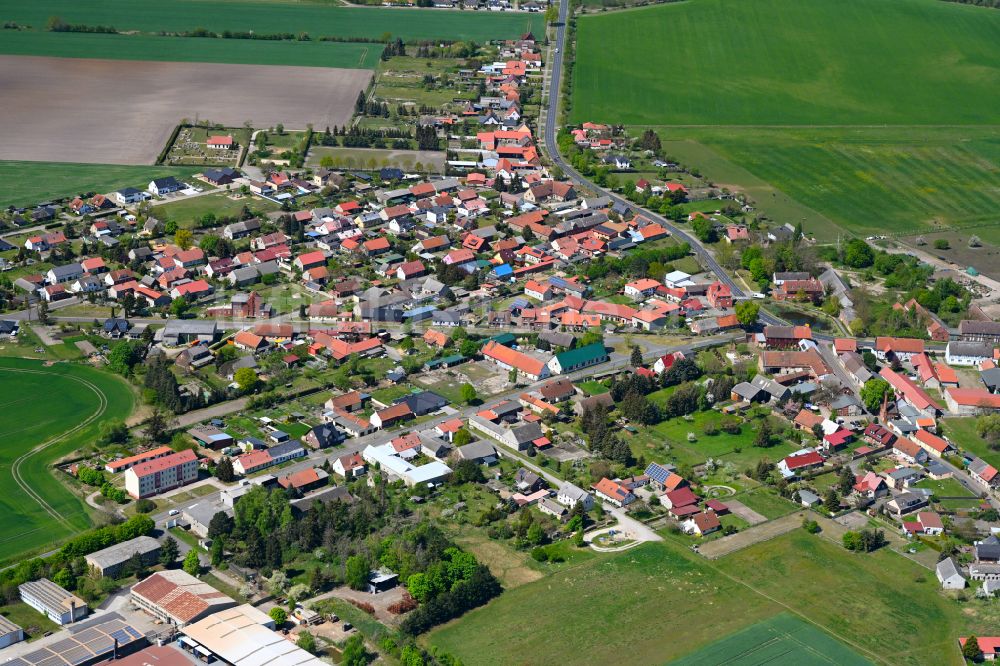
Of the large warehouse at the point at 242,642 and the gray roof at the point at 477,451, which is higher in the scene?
the gray roof at the point at 477,451

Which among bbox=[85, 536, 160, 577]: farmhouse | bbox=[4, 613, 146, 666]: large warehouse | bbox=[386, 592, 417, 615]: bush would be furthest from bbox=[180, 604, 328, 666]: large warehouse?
bbox=[85, 536, 160, 577]: farmhouse

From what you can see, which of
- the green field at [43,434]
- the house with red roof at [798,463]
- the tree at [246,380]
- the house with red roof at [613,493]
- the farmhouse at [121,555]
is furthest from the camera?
the tree at [246,380]

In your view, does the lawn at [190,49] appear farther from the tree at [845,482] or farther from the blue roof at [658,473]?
the tree at [845,482]

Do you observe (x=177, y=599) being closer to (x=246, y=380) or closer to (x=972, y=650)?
(x=246, y=380)

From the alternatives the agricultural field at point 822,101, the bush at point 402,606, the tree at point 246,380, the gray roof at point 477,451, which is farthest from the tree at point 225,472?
the agricultural field at point 822,101

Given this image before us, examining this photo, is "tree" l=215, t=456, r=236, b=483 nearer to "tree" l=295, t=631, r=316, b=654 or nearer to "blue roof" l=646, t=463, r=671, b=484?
"tree" l=295, t=631, r=316, b=654

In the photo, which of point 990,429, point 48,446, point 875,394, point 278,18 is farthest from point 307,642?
point 278,18
